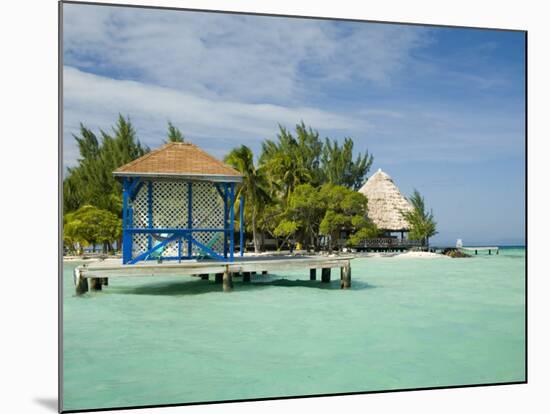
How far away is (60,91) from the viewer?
3.79 meters

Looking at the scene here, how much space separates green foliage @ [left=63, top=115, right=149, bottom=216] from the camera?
1816cm

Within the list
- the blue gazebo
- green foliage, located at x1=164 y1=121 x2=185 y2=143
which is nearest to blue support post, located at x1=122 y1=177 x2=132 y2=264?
the blue gazebo

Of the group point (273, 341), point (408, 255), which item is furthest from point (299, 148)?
point (273, 341)

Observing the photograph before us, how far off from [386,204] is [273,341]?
17454mm

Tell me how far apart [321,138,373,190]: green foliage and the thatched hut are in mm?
853

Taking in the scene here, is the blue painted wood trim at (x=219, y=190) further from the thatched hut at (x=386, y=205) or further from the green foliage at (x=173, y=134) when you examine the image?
the thatched hut at (x=386, y=205)

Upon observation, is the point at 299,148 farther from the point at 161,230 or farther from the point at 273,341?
the point at 273,341

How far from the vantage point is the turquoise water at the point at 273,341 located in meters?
4.73

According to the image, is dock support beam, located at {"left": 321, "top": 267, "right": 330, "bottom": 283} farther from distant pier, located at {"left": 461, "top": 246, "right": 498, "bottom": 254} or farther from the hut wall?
distant pier, located at {"left": 461, "top": 246, "right": 498, "bottom": 254}

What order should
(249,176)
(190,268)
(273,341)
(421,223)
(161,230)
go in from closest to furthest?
(273,341)
(190,268)
(161,230)
(249,176)
(421,223)

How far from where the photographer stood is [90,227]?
51.9 ft

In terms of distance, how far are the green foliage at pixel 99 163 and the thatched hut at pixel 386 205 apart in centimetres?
902

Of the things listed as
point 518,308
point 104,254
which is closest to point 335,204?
point 104,254
